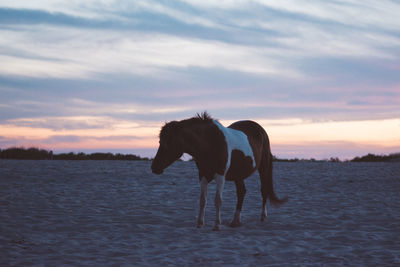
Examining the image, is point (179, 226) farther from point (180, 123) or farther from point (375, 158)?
point (375, 158)

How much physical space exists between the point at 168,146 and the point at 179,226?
6.22 feet

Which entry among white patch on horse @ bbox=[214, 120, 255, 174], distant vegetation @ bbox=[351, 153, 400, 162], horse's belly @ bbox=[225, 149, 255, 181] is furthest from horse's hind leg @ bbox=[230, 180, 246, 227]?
distant vegetation @ bbox=[351, 153, 400, 162]

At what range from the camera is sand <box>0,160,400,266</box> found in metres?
7.89

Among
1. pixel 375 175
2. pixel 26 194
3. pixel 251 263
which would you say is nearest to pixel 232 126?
pixel 251 263

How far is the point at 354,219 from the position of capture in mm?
11914

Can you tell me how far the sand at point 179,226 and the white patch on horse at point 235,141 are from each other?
1.67 meters

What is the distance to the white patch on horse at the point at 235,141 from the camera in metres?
10.4

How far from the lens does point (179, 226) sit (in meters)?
10.6

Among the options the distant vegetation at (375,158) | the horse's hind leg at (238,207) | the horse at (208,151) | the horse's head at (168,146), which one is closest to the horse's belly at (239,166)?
the horse at (208,151)

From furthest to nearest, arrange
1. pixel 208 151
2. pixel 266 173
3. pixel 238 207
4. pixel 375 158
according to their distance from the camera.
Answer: pixel 375 158 → pixel 266 173 → pixel 238 207 → pixel 208 151

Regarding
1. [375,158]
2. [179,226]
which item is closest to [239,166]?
[179,226]

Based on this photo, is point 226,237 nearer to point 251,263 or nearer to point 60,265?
point 251,263

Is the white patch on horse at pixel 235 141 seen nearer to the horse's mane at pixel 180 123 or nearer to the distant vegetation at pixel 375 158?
the horse's mane at pixel 180 123

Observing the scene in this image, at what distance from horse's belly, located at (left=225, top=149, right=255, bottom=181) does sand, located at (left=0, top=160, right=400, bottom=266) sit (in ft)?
3.81
